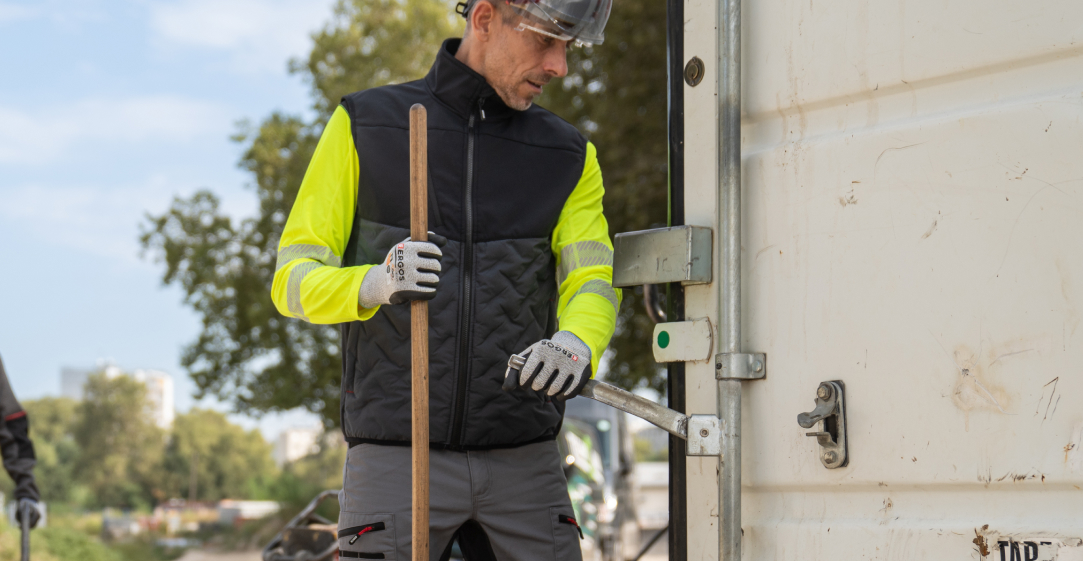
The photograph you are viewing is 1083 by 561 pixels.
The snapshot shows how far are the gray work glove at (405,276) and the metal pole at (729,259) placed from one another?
1.96 feet

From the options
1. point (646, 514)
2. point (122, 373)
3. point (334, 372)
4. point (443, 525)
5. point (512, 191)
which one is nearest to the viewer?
point (443, 525)

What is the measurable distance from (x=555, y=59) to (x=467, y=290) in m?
0.60

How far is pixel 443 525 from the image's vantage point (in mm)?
2268

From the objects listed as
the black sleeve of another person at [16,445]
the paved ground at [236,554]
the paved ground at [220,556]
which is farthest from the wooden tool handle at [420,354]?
the paved ground at [220,556]

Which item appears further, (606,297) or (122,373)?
(122,373)

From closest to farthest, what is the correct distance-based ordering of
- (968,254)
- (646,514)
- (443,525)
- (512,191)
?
(968,254)
(443,525)
(512,191)
(646,514)

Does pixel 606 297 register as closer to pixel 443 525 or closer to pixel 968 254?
pixel 443 525

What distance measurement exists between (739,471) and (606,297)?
640mm

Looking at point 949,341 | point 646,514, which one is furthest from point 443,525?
point 646,514

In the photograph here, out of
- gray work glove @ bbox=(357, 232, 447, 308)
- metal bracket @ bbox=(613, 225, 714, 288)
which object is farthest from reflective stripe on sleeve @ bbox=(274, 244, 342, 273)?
metal bracket @ bbox=(613, 225, 714, 288)

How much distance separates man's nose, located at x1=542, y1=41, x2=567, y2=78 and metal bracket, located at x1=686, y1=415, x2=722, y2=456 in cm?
93

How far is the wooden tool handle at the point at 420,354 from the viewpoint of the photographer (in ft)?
7.00

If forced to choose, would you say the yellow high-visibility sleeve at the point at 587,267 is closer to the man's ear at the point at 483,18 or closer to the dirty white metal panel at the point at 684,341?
the dirty white metal panel at the point at 684,341

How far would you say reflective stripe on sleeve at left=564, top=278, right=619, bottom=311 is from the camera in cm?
246
